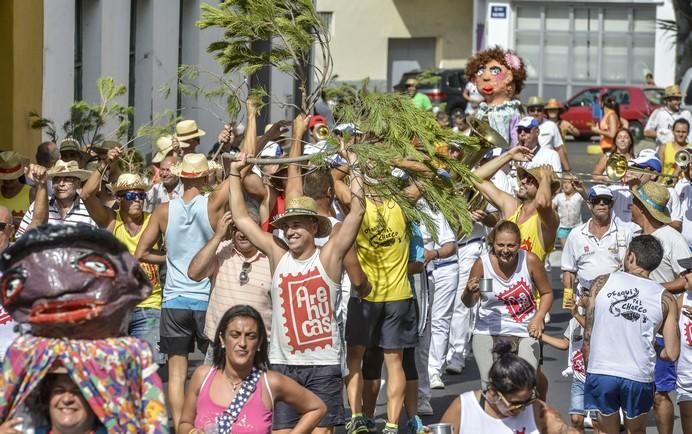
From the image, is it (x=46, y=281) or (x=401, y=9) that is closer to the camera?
(x=46, y=281)

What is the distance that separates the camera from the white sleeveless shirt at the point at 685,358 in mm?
9641

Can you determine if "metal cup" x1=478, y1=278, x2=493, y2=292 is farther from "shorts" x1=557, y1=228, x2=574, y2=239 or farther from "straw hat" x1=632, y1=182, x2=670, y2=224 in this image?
"shorts" x1=557, y1=228, x2=574, y2=239

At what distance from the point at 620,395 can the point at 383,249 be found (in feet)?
6.02

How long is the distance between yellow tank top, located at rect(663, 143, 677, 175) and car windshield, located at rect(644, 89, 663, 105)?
802 inches

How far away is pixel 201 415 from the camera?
689 centimetres

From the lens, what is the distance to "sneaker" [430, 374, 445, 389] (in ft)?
38.6

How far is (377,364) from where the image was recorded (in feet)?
32.9

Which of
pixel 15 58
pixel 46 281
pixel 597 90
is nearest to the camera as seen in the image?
pixel 46 281

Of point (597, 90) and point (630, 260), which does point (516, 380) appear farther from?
point (597, 90)

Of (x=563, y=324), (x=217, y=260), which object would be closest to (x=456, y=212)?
(x=217, y=260)

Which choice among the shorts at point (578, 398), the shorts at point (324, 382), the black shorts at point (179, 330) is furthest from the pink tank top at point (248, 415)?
the shorts at point (578, 398)

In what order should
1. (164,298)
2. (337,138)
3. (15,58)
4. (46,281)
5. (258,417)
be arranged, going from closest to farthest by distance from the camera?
(46,281)
(258,417)
(337,138)
(164,298)
(15,58)

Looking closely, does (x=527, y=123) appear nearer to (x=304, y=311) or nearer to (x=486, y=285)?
(x=486, y=285)

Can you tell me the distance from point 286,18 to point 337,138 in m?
0.87
